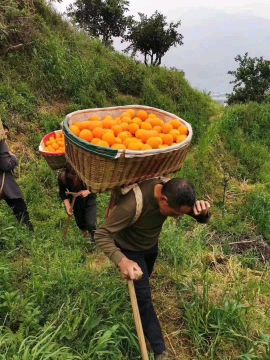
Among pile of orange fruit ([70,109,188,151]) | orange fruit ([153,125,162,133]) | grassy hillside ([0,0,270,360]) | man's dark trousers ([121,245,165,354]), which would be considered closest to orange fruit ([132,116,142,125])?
pile of orange fruit ([70,109,188,151])

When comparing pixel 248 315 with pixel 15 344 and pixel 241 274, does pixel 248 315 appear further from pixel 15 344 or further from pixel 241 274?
pixel 15 344

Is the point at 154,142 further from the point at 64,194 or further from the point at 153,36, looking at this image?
the point at 153,36

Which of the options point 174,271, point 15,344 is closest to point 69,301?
point 15,344

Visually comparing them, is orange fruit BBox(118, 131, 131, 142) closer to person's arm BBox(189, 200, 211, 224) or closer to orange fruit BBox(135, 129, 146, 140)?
orange fruit BBox(135, 129, 146, 140)

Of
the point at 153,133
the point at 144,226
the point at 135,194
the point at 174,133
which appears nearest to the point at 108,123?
the point at 153,133

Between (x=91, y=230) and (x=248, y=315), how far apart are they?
1.89 meters

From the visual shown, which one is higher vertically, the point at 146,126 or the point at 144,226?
the point at 146,126

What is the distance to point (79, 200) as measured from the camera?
459cm

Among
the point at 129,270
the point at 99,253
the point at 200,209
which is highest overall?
the point at 200,209

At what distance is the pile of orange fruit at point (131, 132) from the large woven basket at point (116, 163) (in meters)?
0.07

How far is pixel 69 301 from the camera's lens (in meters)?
3.22

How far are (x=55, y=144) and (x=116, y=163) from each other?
219cm

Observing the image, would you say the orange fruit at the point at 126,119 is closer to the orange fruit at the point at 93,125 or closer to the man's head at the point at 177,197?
the orange fruit at the point at 93,125

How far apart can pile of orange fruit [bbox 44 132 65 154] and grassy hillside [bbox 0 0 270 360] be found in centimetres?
86
